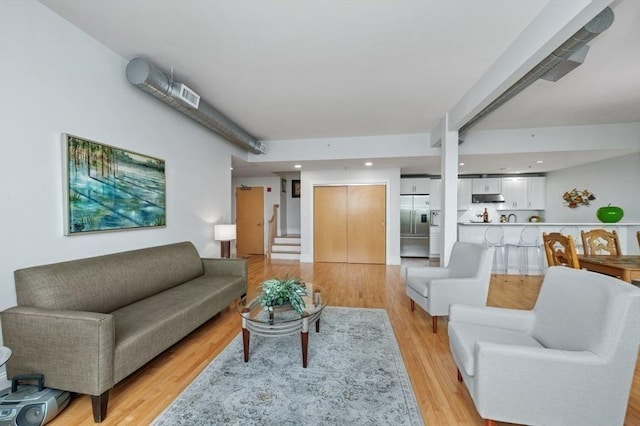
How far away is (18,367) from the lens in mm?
1585

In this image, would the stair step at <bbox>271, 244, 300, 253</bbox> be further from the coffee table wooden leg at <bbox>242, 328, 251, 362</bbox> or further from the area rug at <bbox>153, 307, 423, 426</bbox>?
the coffee table wooden leg at <bbox>242, 328, 251, 362</bbox>

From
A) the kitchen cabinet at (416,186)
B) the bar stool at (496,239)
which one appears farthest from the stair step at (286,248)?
the bar stool at (496,239)

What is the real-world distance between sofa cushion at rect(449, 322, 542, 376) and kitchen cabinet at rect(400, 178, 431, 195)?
5.79 m

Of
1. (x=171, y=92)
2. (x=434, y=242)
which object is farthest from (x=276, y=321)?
(x=434, y=242)

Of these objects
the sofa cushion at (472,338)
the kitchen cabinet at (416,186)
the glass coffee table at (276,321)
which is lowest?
the glass coffee table at (276,321)

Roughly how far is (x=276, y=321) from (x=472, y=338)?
1.42m

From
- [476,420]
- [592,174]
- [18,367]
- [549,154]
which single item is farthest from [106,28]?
[592,174]

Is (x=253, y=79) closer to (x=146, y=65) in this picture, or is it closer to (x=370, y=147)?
(x=146, y=65)

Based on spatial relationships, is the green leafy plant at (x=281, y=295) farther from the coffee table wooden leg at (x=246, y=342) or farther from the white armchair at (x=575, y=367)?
the white armchair at (x=575, y=367)

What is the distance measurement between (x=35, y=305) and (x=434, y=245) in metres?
7.30

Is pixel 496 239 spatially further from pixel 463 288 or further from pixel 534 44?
pixel 534 44

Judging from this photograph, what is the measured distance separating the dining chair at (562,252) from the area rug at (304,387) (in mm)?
2034

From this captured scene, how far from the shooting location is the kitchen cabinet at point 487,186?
726 centimetres

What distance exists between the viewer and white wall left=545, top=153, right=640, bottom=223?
4.86 meters
